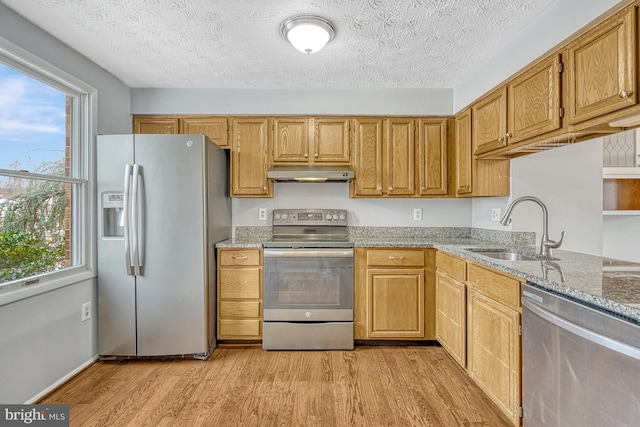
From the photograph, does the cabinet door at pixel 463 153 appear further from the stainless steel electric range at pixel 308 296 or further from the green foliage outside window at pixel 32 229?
the green foliage outside window at pixel 32 229

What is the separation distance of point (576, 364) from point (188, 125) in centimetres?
326

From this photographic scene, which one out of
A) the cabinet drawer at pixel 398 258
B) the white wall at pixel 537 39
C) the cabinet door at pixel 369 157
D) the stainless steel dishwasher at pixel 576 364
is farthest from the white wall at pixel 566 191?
the cabinet door at pixel 369 157

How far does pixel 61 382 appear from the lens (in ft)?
7.09

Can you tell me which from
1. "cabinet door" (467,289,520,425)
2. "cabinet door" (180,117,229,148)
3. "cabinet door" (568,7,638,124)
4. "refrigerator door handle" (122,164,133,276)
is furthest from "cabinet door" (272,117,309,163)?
"cabinet door" (568,7,638,124)

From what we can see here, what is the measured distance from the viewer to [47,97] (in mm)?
2211

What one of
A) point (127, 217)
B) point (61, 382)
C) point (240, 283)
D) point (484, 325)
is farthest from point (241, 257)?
point (484, 325)

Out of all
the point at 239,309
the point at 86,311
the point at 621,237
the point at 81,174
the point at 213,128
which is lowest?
the point at 239,309

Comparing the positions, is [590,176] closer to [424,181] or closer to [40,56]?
[424,181]

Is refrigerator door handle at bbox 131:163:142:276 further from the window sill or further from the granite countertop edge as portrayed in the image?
the granite countertop edge

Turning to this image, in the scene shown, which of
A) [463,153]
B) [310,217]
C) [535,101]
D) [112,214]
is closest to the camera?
[535,101]

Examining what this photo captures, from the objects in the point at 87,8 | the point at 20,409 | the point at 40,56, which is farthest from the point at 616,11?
the point at 20,409

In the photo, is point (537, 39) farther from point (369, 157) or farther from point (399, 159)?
point (369, 157)

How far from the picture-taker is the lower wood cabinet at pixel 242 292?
2791mm

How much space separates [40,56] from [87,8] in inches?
21.1
